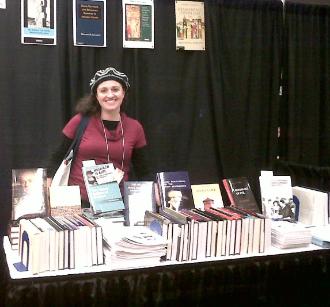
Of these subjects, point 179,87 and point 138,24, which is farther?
point 179,87

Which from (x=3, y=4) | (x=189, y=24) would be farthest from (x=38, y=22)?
(x=189, y=24)

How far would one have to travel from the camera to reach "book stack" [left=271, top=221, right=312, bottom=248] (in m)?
2.09

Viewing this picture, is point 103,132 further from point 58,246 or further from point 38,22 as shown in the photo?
point 58,246

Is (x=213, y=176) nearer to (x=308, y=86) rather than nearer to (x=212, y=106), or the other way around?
(x=212, y=106)

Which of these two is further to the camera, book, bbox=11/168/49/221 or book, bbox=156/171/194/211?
book, bbox=156/171/194/211

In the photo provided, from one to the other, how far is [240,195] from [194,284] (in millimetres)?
757

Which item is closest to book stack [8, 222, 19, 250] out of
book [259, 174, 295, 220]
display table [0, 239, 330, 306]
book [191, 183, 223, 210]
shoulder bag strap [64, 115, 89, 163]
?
display table [0, 239, 330, 306]

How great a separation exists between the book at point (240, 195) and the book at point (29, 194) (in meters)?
0.98

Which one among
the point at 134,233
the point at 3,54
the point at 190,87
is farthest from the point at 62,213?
the point at 190,87

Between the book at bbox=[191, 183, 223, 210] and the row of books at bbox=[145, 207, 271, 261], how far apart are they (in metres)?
0.35

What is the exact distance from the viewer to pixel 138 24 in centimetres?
332

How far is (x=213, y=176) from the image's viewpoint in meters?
3.64

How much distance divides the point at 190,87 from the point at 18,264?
210 centimetres

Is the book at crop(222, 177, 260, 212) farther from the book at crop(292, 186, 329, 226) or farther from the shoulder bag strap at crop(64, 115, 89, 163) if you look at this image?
the shoulder bag strap at crop(64, 115, 89, 163)
